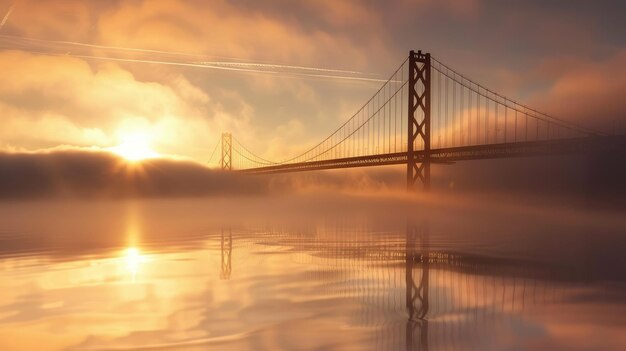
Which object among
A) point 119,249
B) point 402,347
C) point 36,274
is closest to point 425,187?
point 119,249

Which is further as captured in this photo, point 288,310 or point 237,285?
point 237,285

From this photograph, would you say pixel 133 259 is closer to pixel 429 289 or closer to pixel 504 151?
pixel 429 289

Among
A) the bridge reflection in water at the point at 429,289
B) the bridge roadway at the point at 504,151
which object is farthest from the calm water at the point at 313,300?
the bridge roadway at the point at 504,151

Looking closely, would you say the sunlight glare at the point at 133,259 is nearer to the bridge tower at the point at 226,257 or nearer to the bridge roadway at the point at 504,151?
the bridge tower at the point at 226,257

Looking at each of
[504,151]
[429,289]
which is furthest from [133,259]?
[504,151]

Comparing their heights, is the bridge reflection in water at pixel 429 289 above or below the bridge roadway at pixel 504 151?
below

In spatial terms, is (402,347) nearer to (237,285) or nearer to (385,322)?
(385,322)

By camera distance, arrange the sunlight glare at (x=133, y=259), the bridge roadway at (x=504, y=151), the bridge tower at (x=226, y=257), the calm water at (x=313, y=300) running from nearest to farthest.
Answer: the calm water at (x=313, y=300)
the bridge tower at (x=226, y=257)
the sunlight glare at (x=133, y=259)
the bridge roadway at (x=504, y=151)

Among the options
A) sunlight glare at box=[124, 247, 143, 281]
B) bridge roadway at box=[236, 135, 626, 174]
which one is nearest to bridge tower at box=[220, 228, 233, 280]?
sunlight glare at box=[124, 247, 143, 281]

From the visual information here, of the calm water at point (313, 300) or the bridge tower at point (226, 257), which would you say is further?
the bridge tower at point (226, 257)
